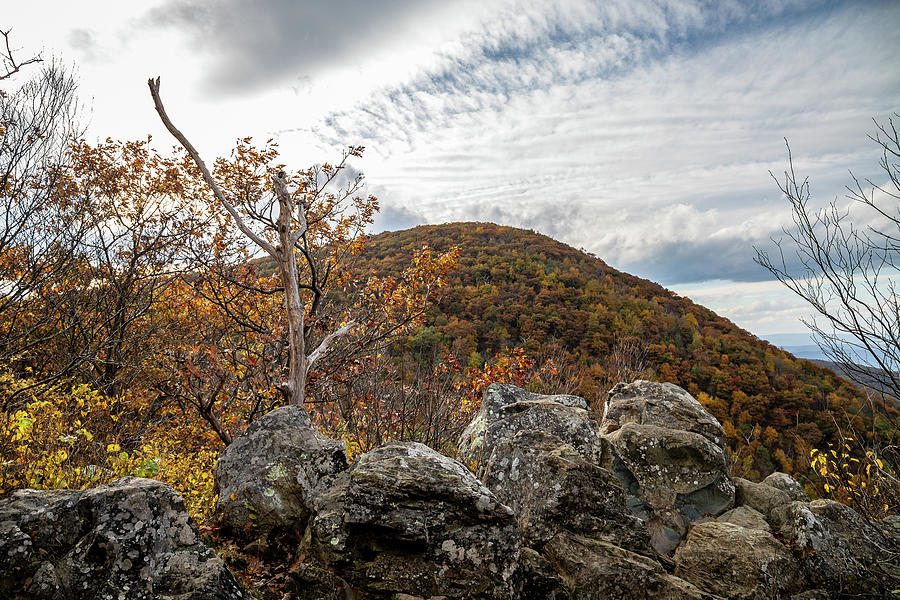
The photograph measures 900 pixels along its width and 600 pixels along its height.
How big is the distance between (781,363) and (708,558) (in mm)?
35157

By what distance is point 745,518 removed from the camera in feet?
25.8

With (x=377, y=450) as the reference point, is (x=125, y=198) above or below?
above

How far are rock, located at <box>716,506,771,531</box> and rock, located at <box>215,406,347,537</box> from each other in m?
6.88

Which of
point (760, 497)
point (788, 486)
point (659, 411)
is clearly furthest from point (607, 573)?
point (788, 486)

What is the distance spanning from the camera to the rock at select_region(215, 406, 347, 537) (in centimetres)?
549

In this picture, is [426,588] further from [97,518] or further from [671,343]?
[671,343]

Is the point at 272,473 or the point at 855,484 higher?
the point at 272,473

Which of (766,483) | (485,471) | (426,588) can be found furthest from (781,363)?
(426,588)

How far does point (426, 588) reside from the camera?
4344mm

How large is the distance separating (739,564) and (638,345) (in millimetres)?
21406

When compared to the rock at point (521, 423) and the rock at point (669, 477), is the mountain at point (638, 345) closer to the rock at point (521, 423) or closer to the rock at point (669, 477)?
the rock at point (521, 423)

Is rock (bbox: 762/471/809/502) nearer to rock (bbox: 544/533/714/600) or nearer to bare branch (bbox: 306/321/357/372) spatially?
rock (bbox: 544/533/714/600)

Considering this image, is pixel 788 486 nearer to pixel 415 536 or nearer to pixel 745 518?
pixel 745 518

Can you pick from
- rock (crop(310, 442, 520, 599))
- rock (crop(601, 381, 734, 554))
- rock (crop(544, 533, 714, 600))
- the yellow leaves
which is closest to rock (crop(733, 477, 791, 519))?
rock (crop(601, 381, 734, 554))
